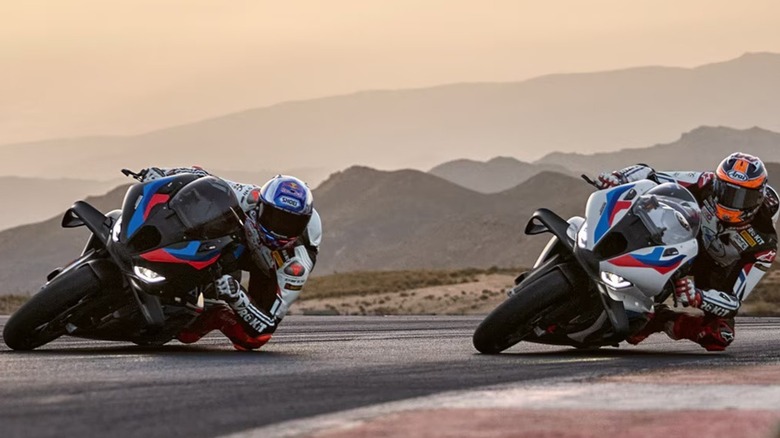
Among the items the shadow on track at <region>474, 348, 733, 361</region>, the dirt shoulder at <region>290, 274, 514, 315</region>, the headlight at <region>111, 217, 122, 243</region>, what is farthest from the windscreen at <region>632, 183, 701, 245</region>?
the dirt shoulder at <region>290, 274, 514, 315</region>

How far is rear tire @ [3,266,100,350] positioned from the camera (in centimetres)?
1246

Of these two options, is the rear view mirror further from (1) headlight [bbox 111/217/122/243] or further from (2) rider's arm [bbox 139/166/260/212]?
(1) headlight [bbox 111/217/122/243]

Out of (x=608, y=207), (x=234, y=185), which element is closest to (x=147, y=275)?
(x=234, y=185)

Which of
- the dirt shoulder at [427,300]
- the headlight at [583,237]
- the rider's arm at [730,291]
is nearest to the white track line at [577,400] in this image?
the headlight at [583,237]

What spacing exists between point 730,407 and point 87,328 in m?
6.61

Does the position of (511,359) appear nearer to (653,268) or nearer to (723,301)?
(653,268)

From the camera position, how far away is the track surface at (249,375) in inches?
290

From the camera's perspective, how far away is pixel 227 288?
13.0 metres

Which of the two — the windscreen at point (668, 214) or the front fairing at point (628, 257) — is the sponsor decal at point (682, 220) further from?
the front fairing at point (628, 257)

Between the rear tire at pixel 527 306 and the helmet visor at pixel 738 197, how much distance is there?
2267mm

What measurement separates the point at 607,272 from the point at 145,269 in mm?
3895

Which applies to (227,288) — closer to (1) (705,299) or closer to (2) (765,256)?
(1) (705,299)

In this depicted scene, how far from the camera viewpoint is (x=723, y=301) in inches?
538

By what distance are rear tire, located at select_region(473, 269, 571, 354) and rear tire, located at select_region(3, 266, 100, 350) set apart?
3477mm
